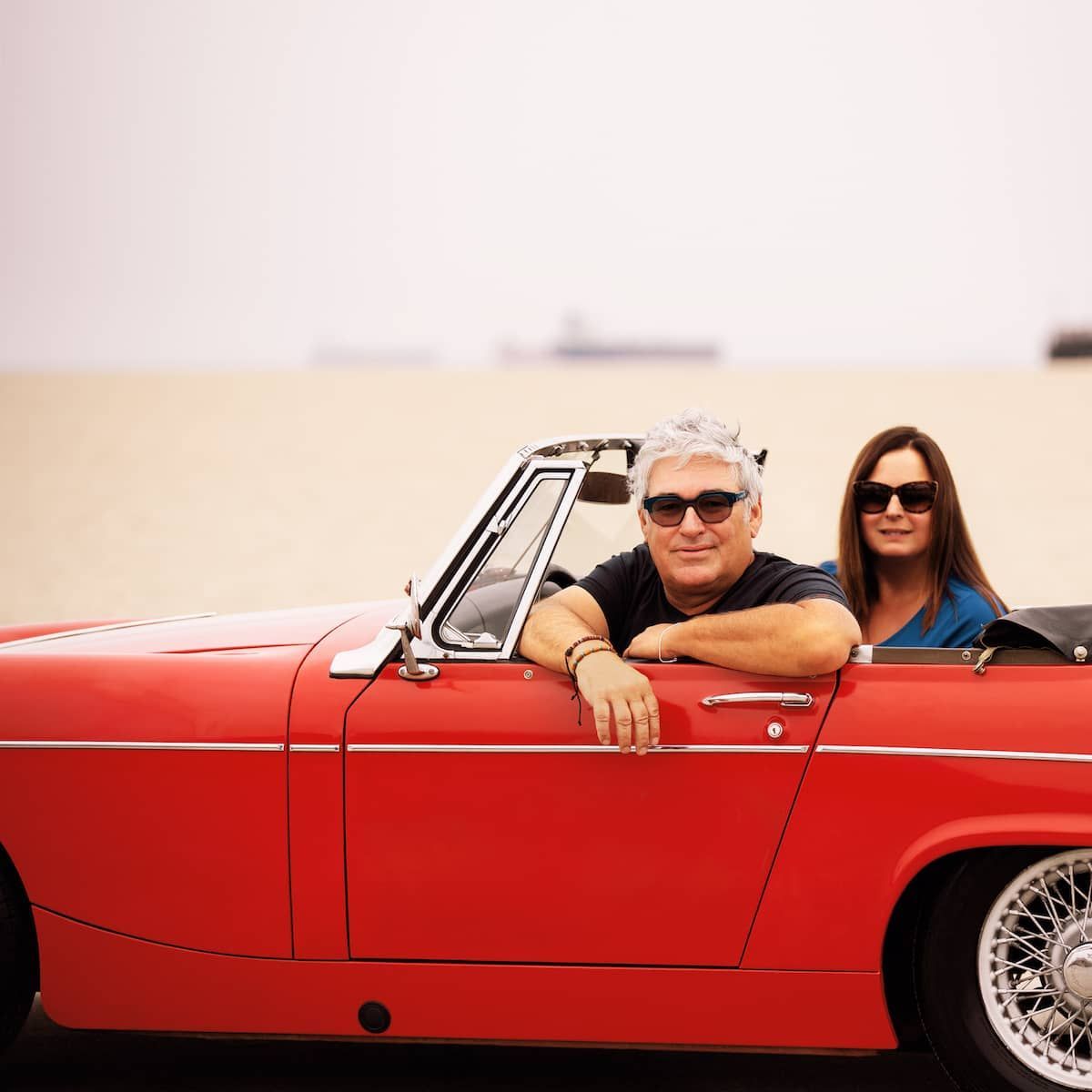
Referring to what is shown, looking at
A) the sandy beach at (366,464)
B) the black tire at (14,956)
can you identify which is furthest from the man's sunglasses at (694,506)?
the sandy beach at (366,464)

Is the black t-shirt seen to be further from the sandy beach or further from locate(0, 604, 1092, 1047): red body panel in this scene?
the sandy beach

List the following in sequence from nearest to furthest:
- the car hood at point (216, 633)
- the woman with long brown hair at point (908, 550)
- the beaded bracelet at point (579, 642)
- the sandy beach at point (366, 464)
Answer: the beaded bracelet at point (579, 642) < the car hood at point (216, 633) < the woman with long brown hair at point (908, 550) < the sandy beach at point (366, 464)

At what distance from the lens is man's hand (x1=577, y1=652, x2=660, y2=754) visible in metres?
2.94

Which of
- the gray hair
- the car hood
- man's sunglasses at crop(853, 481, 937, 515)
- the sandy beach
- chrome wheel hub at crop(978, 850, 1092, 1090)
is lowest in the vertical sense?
the sandy beach

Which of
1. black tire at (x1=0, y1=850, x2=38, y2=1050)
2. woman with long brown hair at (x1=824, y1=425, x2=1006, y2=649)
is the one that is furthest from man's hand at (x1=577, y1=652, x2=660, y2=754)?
black tire at (x1=0, y1=850, x2=38, y2=1050)

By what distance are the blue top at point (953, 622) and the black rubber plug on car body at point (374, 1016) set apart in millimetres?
1635

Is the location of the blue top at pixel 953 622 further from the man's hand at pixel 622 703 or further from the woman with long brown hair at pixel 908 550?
the man's hand at pixel 622 703

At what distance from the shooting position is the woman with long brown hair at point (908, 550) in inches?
143

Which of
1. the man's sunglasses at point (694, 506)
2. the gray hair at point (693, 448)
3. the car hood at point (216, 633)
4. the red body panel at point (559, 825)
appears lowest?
the red body panel at point (559, 825)

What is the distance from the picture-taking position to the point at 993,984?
303 centimetres

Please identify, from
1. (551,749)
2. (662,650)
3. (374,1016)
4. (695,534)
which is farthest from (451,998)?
(695,534)

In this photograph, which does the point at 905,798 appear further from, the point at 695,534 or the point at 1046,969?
the point at 695,534

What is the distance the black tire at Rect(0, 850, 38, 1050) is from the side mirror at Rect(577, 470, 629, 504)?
1.71 meters

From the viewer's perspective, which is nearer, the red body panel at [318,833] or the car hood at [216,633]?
the red body panel at [318,833]
